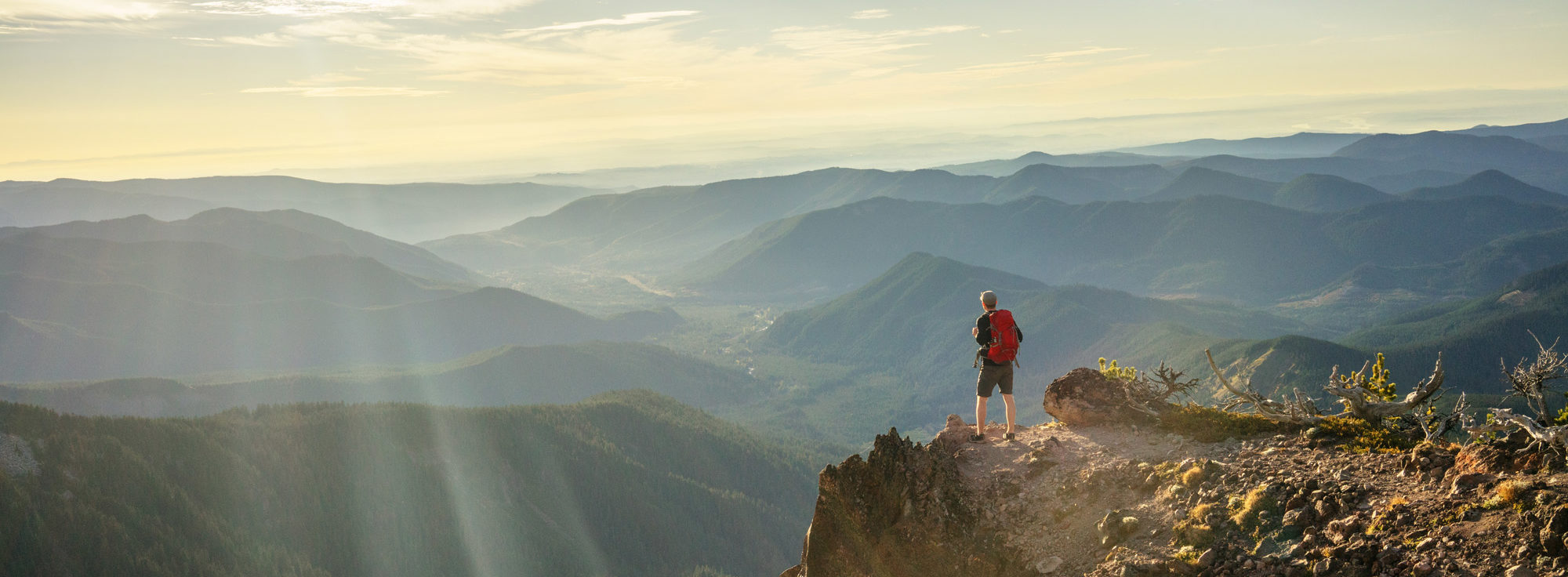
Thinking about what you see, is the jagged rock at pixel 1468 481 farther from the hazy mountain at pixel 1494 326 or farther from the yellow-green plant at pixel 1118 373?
the hazy mountain at pixel 1494 326

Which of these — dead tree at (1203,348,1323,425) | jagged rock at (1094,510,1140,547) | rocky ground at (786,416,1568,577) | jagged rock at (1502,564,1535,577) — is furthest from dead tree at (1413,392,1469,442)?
jagged rock at (1094,510,1140,547)

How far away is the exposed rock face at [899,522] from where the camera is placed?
52.3 ft

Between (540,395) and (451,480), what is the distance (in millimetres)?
92406

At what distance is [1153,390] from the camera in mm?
19125

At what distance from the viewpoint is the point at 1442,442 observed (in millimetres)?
14227

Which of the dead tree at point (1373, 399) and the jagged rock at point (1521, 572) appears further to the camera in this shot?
the dead tree at point (1373, 399)

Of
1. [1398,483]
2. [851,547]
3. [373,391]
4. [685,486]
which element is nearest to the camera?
[1398,483]

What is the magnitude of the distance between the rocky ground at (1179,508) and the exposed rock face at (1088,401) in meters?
0.28

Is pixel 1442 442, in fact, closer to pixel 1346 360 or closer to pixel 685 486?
pixel 685 486

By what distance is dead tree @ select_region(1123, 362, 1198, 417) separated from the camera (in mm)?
18219

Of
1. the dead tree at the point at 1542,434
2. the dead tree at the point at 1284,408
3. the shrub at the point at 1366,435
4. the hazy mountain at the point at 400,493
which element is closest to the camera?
the dead tree at the point at 1542,434

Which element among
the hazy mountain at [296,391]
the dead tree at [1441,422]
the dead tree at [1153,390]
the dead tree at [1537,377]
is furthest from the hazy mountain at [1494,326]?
the hazy mountain at [296,391]

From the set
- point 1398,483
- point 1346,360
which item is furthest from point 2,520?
point 1346,360

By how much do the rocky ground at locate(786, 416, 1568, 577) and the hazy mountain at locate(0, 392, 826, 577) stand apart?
8216cm
